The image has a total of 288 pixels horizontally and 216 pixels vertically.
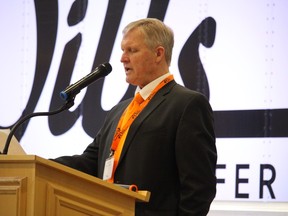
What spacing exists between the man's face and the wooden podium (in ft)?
2.75

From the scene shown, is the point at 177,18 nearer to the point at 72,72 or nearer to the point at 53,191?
the point at 72,72

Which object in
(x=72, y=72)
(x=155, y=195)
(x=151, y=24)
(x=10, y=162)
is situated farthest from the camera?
(x=72, y=72)

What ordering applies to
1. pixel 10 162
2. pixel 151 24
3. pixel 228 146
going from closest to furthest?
pixel 10 162 → pixel 151 24 → pixel 228 146

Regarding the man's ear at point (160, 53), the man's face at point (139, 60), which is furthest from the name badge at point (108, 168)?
the man's ear at point (160, 53)

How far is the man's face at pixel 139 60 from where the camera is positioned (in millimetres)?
2764

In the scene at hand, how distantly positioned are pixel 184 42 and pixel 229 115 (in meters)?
0.59

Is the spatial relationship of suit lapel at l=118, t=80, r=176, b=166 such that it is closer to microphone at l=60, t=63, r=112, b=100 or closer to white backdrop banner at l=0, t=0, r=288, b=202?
microphone at l=60, t=63, r=112, b=100

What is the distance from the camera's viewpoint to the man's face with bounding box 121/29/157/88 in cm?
276

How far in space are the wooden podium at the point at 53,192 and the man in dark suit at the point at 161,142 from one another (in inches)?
17.0

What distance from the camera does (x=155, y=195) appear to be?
2473 mm

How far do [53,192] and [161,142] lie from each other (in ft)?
2.48

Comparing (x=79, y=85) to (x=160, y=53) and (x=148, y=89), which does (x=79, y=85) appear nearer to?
(x=148, y=89)

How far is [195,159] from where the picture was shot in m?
2.46

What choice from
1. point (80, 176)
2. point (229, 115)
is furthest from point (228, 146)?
point (80, 176)
